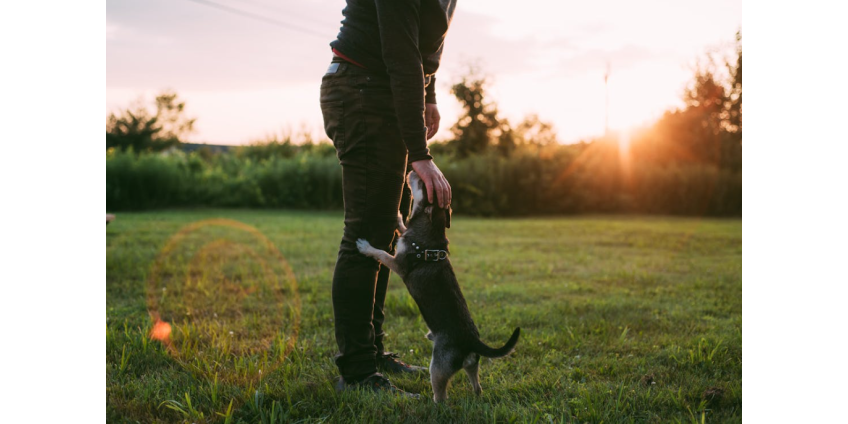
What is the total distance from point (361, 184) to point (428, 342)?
1.37m

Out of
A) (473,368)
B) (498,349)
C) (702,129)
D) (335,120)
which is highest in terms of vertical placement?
(702,129)

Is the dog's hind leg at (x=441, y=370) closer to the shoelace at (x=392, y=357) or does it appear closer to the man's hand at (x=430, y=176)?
the shoelace at (x=392, y=357)

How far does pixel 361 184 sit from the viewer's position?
2494 millimetres

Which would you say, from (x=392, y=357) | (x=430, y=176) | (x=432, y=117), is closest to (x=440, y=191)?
(x=430, y=176)

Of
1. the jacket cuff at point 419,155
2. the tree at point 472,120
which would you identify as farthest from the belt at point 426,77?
the tree at point 472,120

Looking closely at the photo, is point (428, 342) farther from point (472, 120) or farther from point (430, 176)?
point (472, 120)

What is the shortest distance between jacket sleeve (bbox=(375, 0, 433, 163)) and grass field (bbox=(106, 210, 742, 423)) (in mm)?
1167

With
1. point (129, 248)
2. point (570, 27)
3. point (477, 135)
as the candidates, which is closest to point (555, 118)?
point (477, 135)

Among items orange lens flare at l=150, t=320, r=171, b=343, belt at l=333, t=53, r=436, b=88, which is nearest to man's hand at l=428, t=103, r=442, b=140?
belt at l=333, t=53, r=436, b=88

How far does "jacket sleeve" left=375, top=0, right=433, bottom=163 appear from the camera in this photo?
7.25 ft

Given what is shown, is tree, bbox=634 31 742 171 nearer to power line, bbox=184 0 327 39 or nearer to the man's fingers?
power line, bbox=184 0 327 39

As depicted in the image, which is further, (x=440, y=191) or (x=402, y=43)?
(x=440, y=191)
